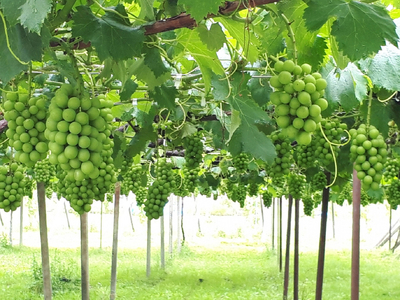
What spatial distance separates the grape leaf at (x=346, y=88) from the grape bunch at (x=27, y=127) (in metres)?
1.20

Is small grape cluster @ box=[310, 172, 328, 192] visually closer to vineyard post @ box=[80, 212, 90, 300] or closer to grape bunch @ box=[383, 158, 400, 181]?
grape bunch @ box=[383, 158, 400, 181]

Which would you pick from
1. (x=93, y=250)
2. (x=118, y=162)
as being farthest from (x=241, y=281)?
(x=118, y=162)

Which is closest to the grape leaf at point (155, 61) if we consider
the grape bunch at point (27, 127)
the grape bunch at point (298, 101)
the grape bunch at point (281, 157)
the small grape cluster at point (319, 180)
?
the grape bunch at point (27, 127)

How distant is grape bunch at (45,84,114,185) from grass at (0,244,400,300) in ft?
20.1

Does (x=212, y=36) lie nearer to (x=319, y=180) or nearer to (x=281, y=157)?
(x=281, y=157)

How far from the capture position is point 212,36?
1.48 m

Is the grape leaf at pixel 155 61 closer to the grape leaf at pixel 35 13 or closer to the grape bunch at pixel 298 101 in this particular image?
the grape bunch at pixel 298 101

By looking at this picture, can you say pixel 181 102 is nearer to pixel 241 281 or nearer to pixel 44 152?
pixel 44 152

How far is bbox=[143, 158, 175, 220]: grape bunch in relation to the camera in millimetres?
3379

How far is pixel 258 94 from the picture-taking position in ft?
7.24

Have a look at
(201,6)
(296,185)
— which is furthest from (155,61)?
(296,185)

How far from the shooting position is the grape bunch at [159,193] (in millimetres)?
3379

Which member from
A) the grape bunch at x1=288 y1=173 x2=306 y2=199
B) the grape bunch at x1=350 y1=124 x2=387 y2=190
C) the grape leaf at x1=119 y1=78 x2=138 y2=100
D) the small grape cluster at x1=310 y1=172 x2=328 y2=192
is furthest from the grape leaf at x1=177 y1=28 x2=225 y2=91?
the grape bunch at x1=288 y1=173 x2=306 y2=199

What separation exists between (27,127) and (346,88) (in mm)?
1332
